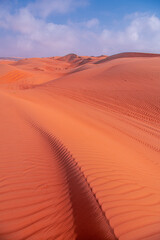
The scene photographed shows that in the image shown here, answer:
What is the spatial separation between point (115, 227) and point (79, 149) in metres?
2.05

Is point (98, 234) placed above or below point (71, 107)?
below

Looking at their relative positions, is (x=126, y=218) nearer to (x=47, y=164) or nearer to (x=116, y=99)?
(x=47, y=164)

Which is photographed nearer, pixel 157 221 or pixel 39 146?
pixel 157 221

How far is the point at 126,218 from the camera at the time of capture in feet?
6.63

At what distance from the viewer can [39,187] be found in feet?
8.41

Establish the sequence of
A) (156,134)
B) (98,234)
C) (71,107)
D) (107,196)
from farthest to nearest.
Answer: (71,107) < (156,134) < (107,196) < (98,234)

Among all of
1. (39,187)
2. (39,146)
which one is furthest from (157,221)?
(39,146)

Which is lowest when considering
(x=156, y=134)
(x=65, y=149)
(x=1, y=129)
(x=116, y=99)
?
(x=156, y=134)

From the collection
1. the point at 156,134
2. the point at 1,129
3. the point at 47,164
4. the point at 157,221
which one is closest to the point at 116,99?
the point at 156,134

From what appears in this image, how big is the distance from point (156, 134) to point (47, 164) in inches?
214

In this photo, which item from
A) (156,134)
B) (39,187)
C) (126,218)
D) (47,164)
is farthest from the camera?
(156,134)

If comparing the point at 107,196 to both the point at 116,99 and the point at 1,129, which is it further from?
the point at 116,99

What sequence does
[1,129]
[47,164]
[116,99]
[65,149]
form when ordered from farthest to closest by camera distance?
[116,99] < [1,129] < [65,149] < [47,164]

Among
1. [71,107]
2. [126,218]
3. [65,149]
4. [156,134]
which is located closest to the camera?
[126,218]
